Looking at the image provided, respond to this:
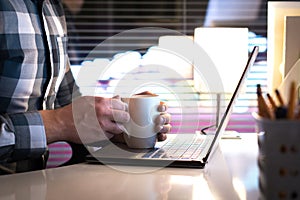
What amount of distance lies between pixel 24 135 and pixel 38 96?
0.34 meters

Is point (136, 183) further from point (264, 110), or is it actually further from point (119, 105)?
point (264, 110)

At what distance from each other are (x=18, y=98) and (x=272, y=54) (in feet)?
2.33

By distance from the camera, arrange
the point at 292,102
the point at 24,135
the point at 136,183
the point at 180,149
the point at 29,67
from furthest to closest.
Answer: the point at 29,67 < the point at 180,149 < the point at 24,135 < the point at 136,183 < the point at 292,102

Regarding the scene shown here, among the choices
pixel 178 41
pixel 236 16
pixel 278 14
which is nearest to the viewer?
pixel 278 14

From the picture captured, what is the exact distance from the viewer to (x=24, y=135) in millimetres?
1000

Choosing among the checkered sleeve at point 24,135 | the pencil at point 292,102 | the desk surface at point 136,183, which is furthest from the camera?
the checkered sleeve at point 24,135

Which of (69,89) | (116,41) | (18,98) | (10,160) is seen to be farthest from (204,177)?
(116,41)

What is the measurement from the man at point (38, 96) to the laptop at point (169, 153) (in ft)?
0.13

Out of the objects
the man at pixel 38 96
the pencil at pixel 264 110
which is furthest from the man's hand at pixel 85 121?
the pencil at pixel 264 110

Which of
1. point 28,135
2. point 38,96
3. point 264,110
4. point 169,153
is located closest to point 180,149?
point 169,153

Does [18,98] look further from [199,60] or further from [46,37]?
[199,60]

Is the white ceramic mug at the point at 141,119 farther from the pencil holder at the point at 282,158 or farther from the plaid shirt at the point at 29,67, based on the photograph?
the pencil holder at the point at 282,158

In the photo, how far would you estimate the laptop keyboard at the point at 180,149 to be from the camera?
3.39ft

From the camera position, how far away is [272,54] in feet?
4.64
